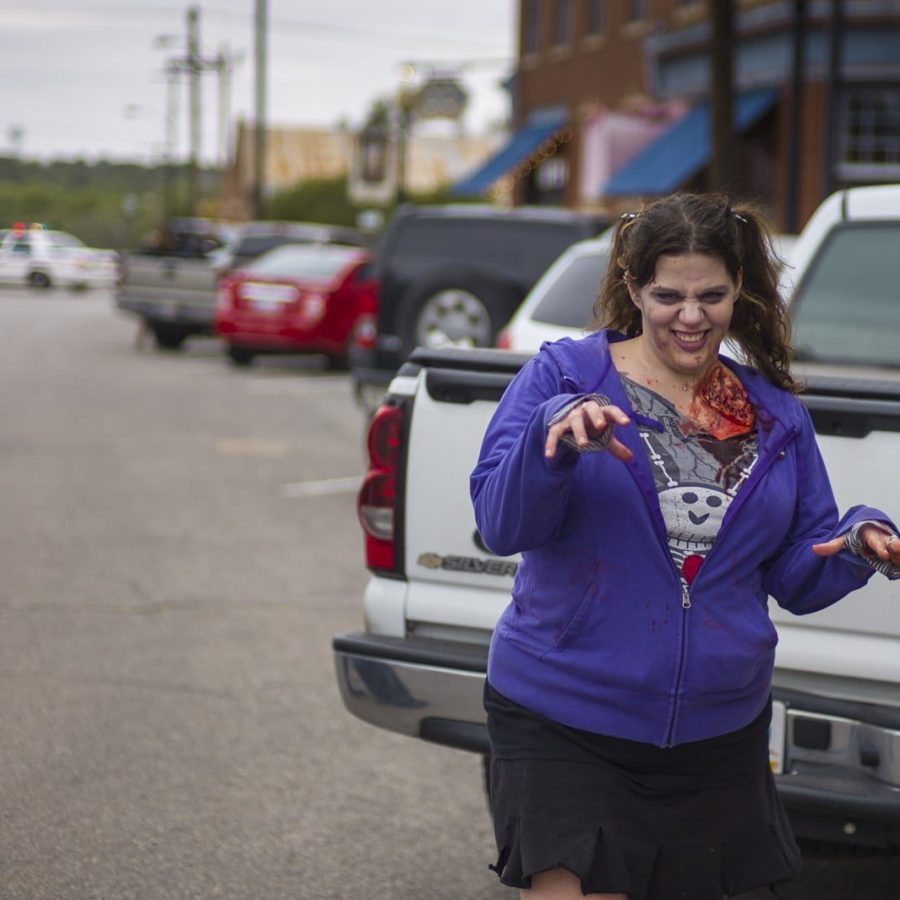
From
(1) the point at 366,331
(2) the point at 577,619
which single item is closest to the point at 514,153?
(1) the point at 366,331

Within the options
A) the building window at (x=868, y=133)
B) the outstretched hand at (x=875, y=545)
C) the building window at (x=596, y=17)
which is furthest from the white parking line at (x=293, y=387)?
the outstretched hand at (x=875, y=545)

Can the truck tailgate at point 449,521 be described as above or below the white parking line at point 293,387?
above

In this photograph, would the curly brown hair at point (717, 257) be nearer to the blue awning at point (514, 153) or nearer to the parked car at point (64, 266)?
the parked car at point (64, 266)

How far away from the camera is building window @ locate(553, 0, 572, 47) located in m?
31.8

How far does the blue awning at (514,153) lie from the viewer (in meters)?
32.3

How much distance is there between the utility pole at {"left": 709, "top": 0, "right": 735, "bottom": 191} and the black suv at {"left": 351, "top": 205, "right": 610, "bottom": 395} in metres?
3.79

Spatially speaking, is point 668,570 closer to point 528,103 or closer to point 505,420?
point 505,420

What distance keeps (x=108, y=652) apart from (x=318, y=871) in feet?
8.33

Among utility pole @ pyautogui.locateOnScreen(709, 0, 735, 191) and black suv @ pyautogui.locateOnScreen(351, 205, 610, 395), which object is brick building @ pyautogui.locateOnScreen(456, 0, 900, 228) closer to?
utility pole @ pyautogui.locateOnScreen(709, 0, 735, 191)

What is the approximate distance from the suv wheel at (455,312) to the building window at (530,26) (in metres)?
22.9

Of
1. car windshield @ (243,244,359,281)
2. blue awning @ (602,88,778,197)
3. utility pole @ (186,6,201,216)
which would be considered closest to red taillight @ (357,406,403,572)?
car windshield @ (243,244,359,281)

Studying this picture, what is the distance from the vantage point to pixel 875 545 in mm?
2803

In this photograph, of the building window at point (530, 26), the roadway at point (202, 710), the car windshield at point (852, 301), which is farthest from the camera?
the building window at point (530, 26)

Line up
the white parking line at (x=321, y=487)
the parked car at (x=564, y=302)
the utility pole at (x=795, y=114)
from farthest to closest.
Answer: the utility pole at (x=795, y=114)
the white parking line at (x=321, y=487)
the parked car at (x=564, y=302)
